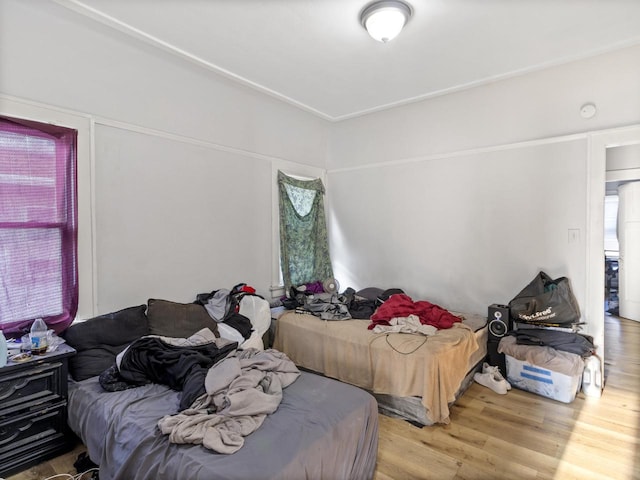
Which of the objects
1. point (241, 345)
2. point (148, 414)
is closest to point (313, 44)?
point (241, 345)

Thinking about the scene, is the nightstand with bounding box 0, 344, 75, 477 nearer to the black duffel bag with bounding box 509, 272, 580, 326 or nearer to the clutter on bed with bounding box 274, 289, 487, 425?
the clutter on bed with bounding box 274, 289, 487, 425

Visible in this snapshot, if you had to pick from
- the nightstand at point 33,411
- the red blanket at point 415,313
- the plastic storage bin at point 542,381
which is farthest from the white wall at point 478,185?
the nightstand at point 33,411

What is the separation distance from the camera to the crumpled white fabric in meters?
2.92

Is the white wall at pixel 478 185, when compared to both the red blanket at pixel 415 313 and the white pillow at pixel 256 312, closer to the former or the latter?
the red blanket at pixel 415 313

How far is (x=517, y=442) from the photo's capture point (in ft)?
7.48

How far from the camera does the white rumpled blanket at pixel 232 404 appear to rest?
1.53 metres

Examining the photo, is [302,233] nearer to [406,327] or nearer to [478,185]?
[406,327]

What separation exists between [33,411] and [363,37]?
3457mm

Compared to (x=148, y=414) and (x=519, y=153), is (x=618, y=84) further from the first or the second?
(x=148, y=414)

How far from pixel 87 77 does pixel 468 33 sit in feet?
9.82

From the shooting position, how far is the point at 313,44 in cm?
286

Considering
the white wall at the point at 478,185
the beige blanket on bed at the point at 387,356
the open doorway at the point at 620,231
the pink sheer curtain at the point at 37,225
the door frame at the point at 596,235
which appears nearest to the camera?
the pink sheer curtain at the point at 37,225

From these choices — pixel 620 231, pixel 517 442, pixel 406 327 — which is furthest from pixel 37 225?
pixel 620 231

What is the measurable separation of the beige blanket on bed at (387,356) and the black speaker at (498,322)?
0.43m
